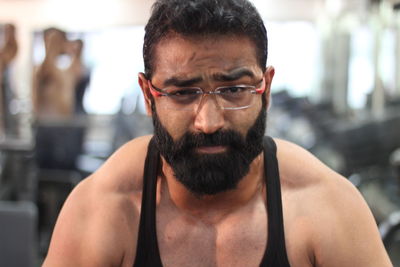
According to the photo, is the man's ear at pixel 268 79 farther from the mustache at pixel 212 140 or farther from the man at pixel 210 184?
the mustache at pixel 212 140

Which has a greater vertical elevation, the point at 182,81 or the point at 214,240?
the point at 182,81

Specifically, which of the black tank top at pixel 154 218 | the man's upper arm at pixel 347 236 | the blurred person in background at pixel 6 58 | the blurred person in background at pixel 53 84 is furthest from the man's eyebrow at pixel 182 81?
the blurred person in background at pixel 6 58

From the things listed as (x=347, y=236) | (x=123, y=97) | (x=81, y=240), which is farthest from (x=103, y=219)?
(x=123, y=97)

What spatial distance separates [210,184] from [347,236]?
0.26 m

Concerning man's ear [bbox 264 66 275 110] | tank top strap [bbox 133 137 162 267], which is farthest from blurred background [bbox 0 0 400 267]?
tank top strap [bbox 133 137 162 267]

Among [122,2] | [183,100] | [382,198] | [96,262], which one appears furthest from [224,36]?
Answer: [122,2]

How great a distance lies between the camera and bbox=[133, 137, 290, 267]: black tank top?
3.24ft

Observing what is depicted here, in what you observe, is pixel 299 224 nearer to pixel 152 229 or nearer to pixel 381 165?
pixel 152 229

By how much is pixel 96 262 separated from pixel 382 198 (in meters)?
2.66

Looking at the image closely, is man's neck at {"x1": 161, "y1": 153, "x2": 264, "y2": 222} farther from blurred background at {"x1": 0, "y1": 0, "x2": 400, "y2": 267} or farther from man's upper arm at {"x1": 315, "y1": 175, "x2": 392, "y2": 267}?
blurred background at {"x1": 0, "y1": 0, "x2": 400, "y2": 267}

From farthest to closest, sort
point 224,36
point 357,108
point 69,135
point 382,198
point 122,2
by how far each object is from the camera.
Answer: point 122,2 < point 357,108 < point 382,198 < point 69,135 < point 224,36

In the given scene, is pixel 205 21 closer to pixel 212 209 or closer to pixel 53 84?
pixel 212 209

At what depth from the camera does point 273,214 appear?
40.3 inches

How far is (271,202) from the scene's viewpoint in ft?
3.39
